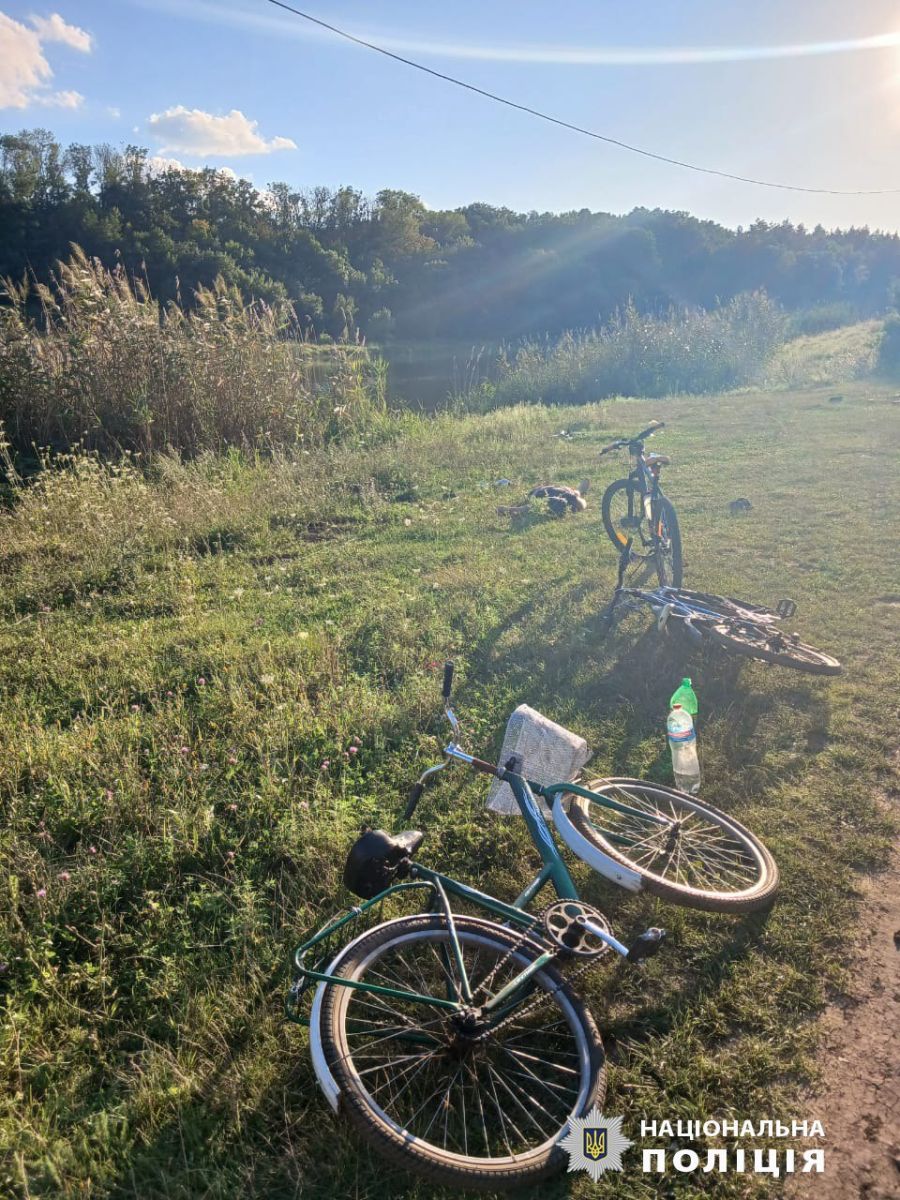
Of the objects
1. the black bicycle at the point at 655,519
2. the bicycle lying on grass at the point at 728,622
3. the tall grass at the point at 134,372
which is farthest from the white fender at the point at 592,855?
the tall grass at the point at 134,372

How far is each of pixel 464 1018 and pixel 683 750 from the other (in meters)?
2.19

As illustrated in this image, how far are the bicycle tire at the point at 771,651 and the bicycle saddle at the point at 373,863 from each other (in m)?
3.24

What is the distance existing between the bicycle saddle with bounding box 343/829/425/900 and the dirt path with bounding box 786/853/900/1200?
1496 mm

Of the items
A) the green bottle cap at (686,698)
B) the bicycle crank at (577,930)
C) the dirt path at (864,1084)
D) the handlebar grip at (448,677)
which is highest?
the handlebar grip at (448,677)

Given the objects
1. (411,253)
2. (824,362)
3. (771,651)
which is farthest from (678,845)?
(411,253)

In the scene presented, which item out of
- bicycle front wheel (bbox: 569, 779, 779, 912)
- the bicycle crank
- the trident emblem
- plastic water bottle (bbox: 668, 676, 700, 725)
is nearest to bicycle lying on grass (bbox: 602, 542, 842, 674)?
plastic water bottle (bbox: 668, 676, 700, 725)

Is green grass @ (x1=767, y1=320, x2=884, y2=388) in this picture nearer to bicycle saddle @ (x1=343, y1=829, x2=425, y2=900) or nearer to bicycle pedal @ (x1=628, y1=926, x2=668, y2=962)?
bicycle pedal @ (x1=628, y1=926, x2=668, y2=962)

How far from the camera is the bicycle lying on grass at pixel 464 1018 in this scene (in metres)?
2.10

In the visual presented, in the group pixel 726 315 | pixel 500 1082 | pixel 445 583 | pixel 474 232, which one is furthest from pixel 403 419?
pixel 474 232

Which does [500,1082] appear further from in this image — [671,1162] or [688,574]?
[688,574]

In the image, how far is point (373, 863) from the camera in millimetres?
2594

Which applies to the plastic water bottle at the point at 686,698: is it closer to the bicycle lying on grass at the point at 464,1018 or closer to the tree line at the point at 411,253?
the bicycle lying on grass at the point at 464,1018

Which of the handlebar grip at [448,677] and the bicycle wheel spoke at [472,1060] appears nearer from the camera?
the bicycle wheel spoke at [472,1060]

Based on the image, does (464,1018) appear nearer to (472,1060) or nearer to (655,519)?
(472,1060)
